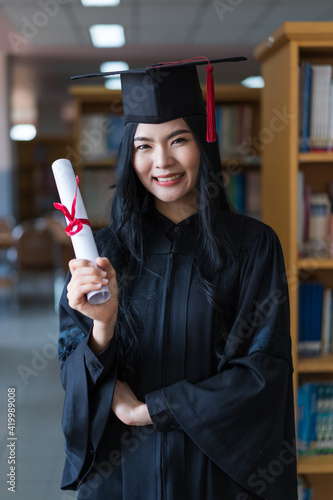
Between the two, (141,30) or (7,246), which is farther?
(141,30)

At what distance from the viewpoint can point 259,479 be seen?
4.35 ft

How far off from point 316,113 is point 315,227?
1.42 ft

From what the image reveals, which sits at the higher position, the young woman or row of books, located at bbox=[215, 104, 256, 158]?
row of books, located at bbox=[215, 104, 256, 158]

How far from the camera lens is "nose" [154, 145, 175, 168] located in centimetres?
127

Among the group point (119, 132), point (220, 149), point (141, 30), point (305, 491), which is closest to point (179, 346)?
point (305, 491)

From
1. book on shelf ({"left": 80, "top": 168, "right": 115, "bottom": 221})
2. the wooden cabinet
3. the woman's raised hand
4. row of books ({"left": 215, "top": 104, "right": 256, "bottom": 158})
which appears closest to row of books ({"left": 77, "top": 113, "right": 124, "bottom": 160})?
the wooden cabinet

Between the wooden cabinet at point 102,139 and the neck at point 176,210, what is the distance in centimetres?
324

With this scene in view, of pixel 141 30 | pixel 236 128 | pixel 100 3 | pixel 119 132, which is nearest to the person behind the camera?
pixel 119 132

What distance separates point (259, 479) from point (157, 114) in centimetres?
85

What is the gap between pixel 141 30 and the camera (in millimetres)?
7926

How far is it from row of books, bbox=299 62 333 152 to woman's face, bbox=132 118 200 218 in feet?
3.36

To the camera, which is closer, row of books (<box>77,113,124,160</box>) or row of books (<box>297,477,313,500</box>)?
row of books (<box>297,477,313,500</box>)

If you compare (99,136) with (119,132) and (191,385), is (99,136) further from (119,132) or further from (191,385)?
(191,385)

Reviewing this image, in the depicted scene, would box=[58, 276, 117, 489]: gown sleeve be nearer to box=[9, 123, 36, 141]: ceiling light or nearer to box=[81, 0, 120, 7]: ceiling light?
box=[81, 0, 120, 7]: ceiling light
